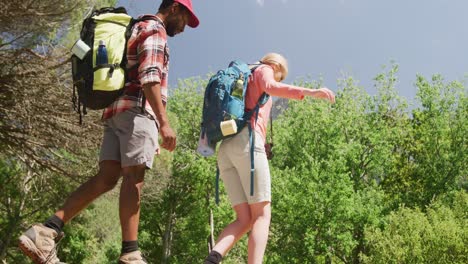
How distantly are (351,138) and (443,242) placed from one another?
8.30 m

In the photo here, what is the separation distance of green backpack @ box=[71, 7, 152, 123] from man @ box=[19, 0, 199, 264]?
77mm

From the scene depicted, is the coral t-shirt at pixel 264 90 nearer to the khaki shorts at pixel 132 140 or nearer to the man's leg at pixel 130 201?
the khaki shorts at pixel 132 140

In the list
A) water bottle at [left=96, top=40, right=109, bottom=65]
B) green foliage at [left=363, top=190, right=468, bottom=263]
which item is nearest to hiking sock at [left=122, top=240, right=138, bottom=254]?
water bottle at [left=96, top=40, right=109, bottom=65]

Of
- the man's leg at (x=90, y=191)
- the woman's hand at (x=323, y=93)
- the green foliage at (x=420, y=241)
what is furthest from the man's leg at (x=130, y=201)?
the green foliage at (x=420, y=241)

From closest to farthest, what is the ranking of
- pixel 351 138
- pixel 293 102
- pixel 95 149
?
pixel 95 149 < pixel 351 138 < pixel 293 102

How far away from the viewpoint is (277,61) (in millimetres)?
4332

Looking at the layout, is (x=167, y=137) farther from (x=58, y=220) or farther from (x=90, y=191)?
(x=58, y=220)

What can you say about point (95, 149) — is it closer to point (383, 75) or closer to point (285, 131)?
point (285, 131)

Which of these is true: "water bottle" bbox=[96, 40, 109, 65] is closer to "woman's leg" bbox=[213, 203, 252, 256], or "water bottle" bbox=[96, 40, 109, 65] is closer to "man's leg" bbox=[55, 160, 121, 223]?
"man's leg" bbox=[55, 160, 121, 223]

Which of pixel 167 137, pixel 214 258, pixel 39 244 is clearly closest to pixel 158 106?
pixel 167 137

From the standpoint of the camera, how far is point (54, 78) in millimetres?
10164

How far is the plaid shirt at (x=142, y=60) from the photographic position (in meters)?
3.01

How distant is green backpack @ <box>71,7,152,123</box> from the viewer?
2.98m

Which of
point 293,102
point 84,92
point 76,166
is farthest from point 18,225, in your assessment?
point 84,92
